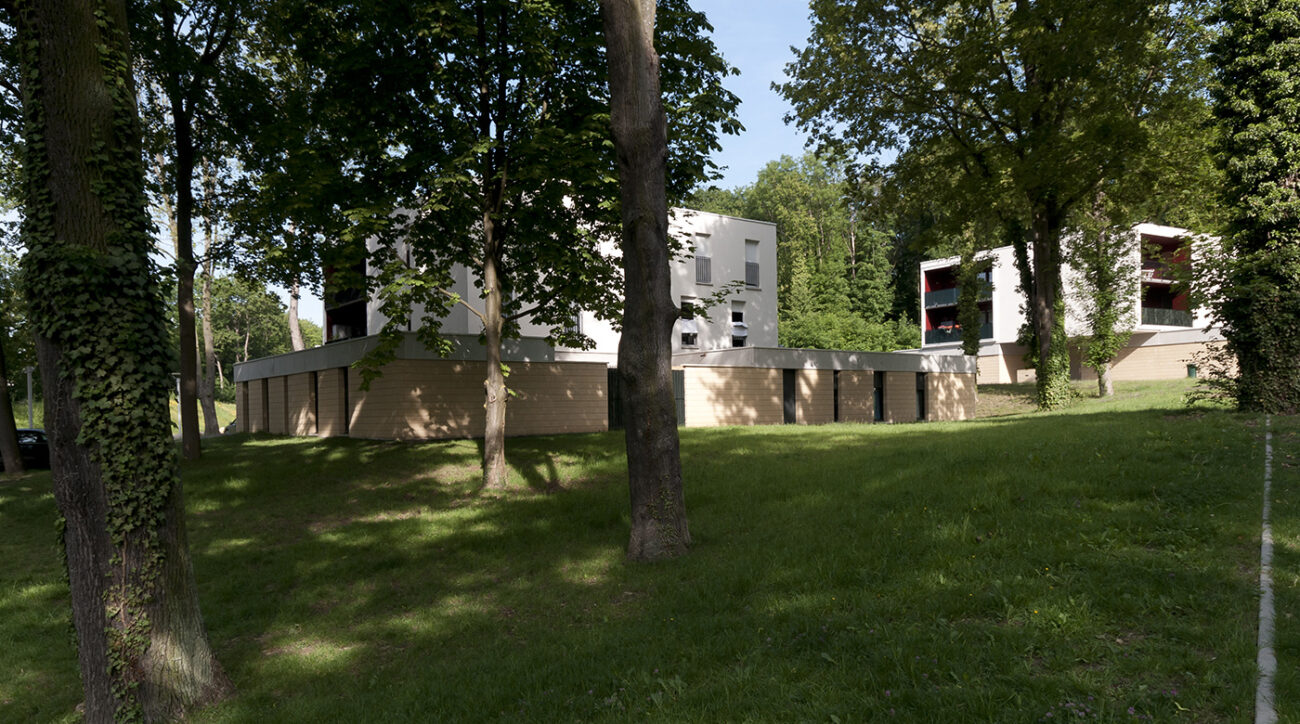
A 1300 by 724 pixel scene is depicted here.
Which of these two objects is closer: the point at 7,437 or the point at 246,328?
the point at 7,437

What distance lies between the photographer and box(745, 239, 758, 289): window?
31.8 m

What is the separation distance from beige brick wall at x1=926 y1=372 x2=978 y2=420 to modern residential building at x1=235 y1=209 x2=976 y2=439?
0.07m

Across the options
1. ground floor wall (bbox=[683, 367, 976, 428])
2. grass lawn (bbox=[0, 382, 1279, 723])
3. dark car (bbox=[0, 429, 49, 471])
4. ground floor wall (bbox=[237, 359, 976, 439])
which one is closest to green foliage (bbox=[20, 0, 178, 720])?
grass lawn (bbox=[0, 382, 1279, 723])

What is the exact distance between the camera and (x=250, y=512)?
12.4 m

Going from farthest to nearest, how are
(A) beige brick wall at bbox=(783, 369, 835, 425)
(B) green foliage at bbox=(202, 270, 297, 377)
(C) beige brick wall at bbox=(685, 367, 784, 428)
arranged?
1. (B) green foliage at bbox=(202, 270, 297, 377)
2. (A) beige brick wall at bbox=(783, 369, 835, 425)
3. (C) beige brick wall at bbox=(685, 367, 784, 428)

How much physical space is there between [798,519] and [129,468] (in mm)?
6743

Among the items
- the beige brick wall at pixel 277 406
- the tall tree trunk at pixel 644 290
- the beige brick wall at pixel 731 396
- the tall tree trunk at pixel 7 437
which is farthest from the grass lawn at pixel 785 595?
the beige brick wall at pixel 277 406

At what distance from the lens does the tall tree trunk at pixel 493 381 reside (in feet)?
44.9

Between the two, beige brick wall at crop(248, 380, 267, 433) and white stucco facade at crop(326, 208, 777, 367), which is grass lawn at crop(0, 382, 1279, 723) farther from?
beige brick wall at crop(248, 380, 267, 433)

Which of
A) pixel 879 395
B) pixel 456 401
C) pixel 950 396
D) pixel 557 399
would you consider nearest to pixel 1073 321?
pixel 950 396

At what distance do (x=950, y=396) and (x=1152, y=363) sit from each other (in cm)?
1742

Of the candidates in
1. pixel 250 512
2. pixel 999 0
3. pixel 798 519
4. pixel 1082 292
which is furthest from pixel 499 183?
pixel 1082 292

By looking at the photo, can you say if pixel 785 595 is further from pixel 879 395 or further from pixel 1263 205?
pixel 879 395

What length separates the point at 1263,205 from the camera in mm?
12523
